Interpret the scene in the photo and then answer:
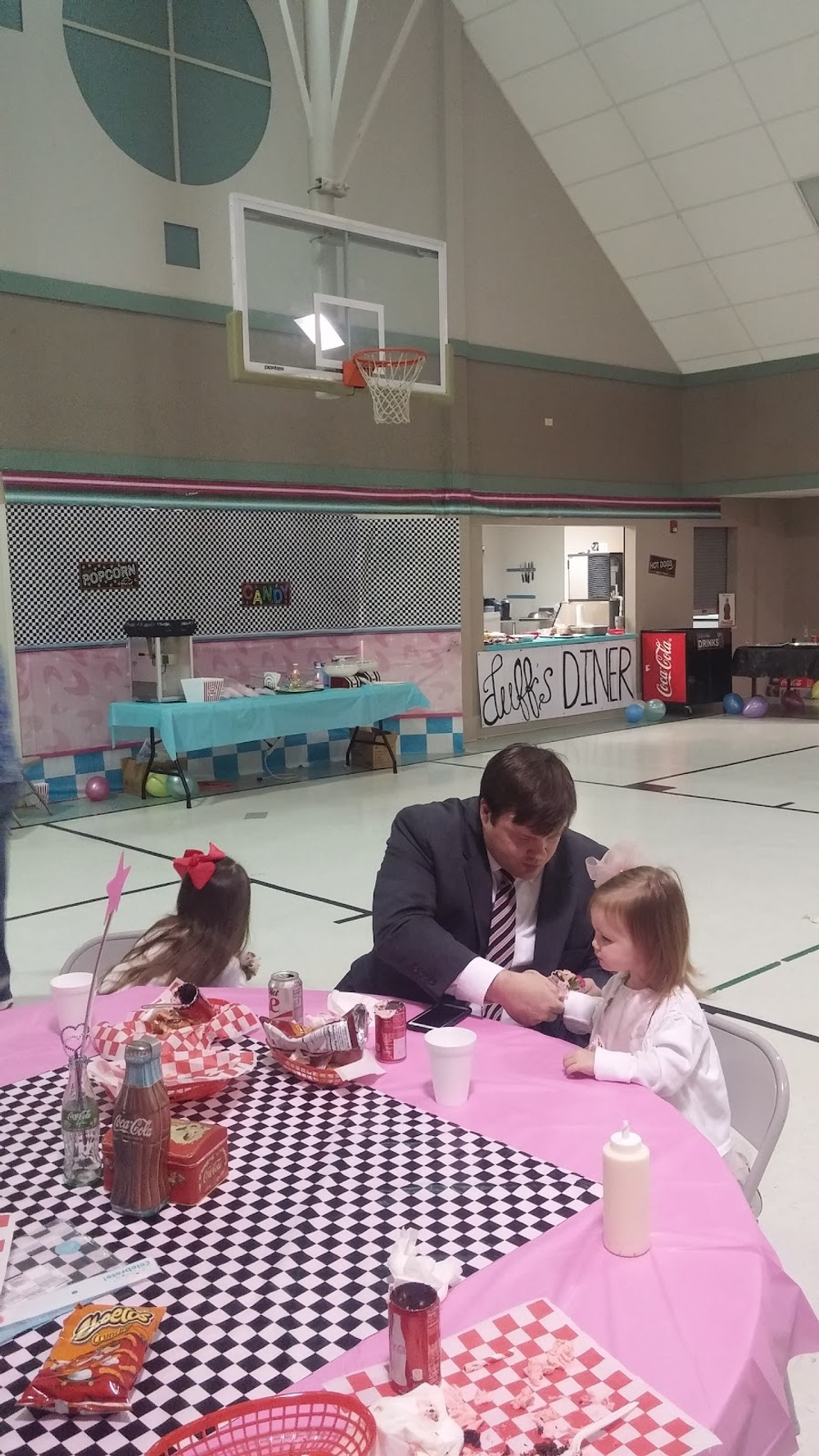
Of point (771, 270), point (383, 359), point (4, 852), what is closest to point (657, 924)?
point (4, 852)

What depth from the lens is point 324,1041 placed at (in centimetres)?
189

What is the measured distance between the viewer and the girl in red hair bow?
99.3 inches

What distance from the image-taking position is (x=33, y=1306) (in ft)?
4.23

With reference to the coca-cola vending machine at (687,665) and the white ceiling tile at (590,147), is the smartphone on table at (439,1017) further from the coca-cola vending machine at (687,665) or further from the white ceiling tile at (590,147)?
the coca-cola vending machine at (687,665)

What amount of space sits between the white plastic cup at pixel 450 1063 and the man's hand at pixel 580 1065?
180 mm

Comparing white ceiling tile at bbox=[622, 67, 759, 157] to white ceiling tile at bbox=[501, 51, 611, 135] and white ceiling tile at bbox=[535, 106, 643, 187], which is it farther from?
white ceiling tile at bbox=[501, 51, 611, 135]

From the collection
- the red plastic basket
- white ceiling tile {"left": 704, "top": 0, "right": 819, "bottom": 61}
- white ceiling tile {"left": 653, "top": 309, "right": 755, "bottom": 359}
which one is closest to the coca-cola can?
the red plastic basket

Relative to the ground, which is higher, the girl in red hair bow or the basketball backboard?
the basketball backboard

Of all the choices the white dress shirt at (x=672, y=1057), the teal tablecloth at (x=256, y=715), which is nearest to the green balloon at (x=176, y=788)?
the teal tablecloth at (x=256, y=715)

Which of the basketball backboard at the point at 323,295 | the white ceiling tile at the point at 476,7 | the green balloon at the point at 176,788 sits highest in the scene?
the white ceiling tile at the point at 476,7

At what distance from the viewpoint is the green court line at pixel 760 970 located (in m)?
4.19

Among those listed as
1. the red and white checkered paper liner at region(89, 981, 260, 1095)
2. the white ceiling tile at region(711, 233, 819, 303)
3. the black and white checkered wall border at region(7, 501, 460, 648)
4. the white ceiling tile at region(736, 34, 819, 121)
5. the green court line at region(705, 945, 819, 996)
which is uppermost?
the white ceiling tile at region(736, 34, 819, 121)

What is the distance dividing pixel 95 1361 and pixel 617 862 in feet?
A: 4.46

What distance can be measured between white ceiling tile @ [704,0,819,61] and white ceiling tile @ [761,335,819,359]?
125 inches
